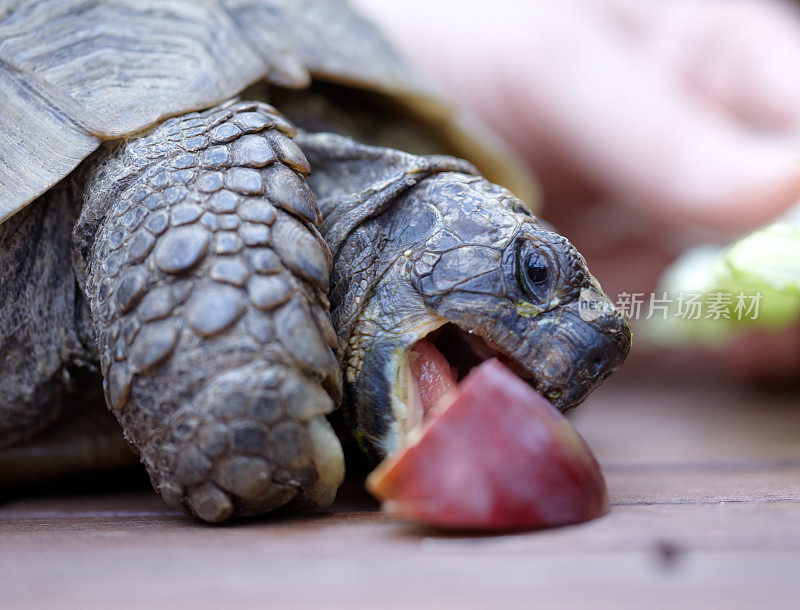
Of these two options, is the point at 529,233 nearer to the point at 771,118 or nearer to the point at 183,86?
the point at 183,86

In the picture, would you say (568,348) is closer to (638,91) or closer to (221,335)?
(221,335)

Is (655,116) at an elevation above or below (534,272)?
above

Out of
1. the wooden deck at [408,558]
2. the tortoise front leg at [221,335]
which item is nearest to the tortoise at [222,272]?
the tortoise front leg at [221,335]

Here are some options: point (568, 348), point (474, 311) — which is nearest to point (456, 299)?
point (474, 311)

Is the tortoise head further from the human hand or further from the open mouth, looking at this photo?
the human hand

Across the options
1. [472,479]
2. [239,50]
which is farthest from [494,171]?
[472,479]

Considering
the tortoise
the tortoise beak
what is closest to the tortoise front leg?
the tortoise

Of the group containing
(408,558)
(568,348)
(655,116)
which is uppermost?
(655,116)
